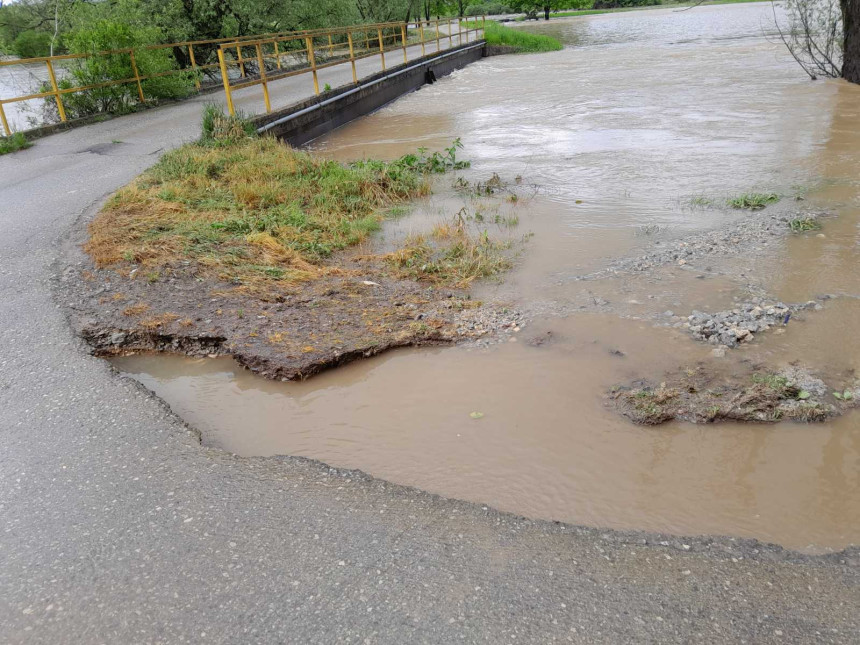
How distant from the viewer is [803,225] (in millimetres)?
7508

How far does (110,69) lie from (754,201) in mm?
13859

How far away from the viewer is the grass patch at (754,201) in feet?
27.8

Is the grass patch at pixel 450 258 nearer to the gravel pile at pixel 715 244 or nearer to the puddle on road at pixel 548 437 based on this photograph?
the gravel pile at pixel 715 244

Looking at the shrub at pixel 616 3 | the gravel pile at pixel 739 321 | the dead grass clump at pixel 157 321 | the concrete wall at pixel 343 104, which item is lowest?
the gravel pile at pixel 739 321

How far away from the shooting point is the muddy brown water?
11.6 feet

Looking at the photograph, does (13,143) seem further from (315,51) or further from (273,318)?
(315,51)

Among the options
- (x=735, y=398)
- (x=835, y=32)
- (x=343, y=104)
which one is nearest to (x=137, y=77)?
(x=343, y=104)

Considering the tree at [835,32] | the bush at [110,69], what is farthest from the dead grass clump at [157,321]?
the tree at [835,32]

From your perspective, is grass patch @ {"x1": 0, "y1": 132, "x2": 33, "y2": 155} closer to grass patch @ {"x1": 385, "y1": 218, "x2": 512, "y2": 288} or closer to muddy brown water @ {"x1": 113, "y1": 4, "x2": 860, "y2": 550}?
muddy brown water @ {"x1": 113, "y1": 4, "x2": 860, "y2": 550}

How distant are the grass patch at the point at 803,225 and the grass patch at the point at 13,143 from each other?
12.8m

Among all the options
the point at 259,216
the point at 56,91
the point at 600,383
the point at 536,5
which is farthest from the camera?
the point at 536,5

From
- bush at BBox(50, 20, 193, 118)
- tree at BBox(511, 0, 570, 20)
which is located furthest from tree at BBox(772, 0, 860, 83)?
tree at BBox(511, 0, 570, 20)

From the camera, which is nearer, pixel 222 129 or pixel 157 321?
pixel 157 321

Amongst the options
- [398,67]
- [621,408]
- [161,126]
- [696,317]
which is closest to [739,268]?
[696,317]
